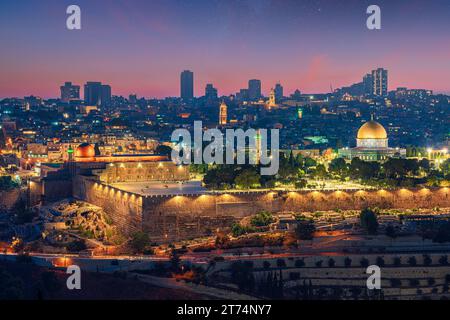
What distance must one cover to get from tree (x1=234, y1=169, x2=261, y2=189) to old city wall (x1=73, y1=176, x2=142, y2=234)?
13.7 feet

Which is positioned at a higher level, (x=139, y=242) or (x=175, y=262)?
(x=139, y=242)

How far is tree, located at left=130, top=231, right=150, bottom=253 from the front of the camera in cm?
3064

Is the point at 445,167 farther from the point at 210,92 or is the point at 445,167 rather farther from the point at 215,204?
the point at 210,92

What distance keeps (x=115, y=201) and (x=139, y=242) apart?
467 centimetres

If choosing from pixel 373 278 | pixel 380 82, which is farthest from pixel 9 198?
pixel 380 82

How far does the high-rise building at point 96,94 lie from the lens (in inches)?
4705

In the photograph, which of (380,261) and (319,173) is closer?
(380,261)

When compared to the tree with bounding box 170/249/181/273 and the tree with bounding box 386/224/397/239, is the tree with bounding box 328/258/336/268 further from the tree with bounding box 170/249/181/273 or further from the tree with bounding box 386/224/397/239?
the tree with bounding box 170/249/181/273

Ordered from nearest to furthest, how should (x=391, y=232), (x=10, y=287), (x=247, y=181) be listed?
(x=10, y=287), (x=391, y=232), (x=247, y=181)

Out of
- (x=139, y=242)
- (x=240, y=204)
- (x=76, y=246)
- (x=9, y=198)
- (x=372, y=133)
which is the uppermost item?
(x=372, y=133)

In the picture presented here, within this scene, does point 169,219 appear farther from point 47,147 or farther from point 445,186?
point 47,147

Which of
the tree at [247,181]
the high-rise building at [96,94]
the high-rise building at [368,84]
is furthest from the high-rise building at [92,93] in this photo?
the tree at [247,181]

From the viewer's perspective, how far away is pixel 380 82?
131000mm

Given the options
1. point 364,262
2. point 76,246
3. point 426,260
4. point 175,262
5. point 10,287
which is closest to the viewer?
point 10,287
